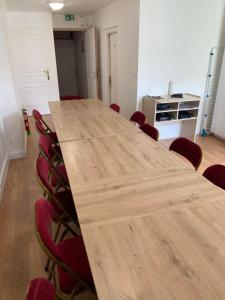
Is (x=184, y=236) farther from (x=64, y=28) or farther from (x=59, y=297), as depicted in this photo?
(x=64, y=28)

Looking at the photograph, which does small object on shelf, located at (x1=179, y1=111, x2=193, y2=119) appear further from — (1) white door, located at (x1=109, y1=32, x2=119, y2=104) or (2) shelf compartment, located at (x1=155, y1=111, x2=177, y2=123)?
(1) white door, located at (x1=109, y1=32, x2=119, y2=104)

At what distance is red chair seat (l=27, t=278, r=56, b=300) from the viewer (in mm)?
753

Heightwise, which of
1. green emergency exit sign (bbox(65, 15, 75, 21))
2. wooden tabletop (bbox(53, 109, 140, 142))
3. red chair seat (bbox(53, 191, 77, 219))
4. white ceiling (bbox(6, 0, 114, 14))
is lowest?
red chair seat (bbox(53, 191, 77, 219))

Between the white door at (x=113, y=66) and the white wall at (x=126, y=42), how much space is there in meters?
0.25

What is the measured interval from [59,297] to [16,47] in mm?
5862

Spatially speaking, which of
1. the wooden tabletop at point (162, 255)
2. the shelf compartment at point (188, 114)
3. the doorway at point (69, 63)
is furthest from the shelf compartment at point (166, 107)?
the doorway at point (69, 63)

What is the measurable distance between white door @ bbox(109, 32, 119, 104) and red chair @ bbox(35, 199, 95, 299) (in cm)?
427

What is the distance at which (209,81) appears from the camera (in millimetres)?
4430

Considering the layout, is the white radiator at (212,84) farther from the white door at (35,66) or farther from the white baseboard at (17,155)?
the white door at (35,66)

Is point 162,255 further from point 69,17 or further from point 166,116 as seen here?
point 69,17

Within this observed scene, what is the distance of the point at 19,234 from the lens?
2131mm

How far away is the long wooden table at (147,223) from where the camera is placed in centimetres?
82

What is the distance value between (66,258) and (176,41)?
3925mm

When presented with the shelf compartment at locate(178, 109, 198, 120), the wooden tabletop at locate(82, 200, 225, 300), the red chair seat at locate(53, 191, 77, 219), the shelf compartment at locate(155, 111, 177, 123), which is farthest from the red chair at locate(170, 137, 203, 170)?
the shelf compartment at locate(178, 109, 198, 120)
